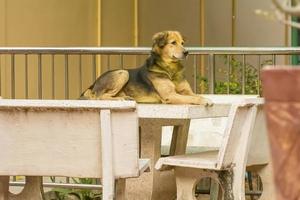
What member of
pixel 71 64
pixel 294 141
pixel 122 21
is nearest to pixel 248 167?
pixel 294 141

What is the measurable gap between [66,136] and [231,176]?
118 centimetres

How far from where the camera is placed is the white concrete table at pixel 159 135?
21.3ft

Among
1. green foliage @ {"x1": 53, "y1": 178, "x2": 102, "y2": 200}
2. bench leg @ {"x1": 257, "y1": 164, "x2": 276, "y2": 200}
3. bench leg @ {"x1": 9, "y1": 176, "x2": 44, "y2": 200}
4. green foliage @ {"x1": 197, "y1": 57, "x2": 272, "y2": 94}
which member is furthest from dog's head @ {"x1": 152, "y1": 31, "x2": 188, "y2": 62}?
green foliage @ {"x1": 197, "y1": 57, "x2": 272, "y2": 94}

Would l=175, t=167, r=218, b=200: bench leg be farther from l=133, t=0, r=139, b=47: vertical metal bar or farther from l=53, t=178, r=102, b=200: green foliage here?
l=133, t=0, r=139, b=47: vertical metal bar

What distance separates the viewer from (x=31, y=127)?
18.4 feet

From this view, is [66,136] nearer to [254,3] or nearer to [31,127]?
[31,127]

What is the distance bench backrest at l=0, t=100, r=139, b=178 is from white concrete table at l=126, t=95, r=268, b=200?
0.96m

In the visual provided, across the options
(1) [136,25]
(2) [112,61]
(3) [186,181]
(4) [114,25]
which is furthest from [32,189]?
(1) [136,25]

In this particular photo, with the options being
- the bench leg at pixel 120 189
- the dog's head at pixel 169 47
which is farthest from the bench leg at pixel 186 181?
the bench leg at pixel 120 189

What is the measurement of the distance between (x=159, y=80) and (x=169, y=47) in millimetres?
233

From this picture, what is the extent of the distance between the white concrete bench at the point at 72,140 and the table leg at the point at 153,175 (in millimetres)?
1539

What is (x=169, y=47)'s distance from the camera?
22.4 feet

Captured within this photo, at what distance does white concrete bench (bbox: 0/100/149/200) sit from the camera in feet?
18.1

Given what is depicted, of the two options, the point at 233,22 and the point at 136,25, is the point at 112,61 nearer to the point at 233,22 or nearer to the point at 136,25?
the point at 136,25
